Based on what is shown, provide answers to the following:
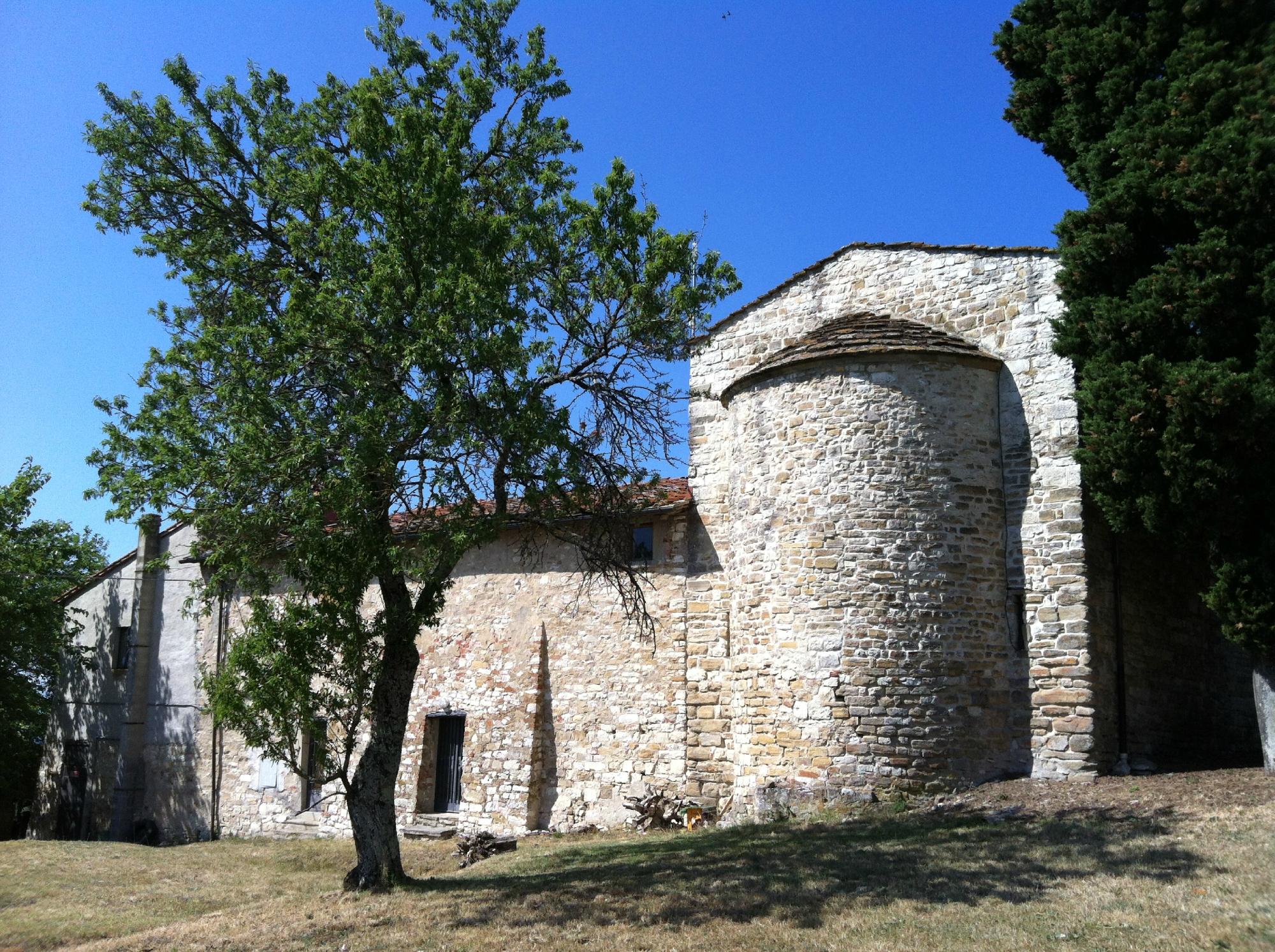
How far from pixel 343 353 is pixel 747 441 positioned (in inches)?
244

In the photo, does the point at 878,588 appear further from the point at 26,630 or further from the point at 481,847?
the point at 26,630

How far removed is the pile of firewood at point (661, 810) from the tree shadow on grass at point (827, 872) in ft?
8.40

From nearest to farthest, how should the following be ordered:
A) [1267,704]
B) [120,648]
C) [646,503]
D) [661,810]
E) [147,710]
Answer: [1267,704] → [646,503] → [661,810] → [147,710] → [120,648]

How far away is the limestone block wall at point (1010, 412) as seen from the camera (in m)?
12.8

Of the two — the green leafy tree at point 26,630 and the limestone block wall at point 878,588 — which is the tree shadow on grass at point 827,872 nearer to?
the limestone block wall at point 878,588

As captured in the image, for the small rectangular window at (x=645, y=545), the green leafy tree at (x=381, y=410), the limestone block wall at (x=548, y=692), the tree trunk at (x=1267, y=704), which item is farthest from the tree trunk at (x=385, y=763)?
the tree trunk at (x=1267, y=704)

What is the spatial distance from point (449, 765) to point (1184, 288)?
1366 centimetres

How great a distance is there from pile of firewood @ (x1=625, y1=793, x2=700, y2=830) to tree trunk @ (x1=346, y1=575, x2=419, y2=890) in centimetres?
467

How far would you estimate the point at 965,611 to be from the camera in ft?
43.0

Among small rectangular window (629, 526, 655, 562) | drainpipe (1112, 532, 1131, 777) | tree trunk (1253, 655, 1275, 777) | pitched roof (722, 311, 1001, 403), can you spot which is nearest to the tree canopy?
tree trunk (1253, 655, 1275, 777)

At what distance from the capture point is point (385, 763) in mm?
11117

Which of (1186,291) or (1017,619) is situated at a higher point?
(1186,291)

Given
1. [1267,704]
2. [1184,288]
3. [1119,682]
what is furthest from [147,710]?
[1184,288]

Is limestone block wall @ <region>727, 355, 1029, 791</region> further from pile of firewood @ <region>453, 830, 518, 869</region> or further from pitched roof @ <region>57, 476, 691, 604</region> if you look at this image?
pile of firewood @ <region>453, 830, 518, 869</region>
